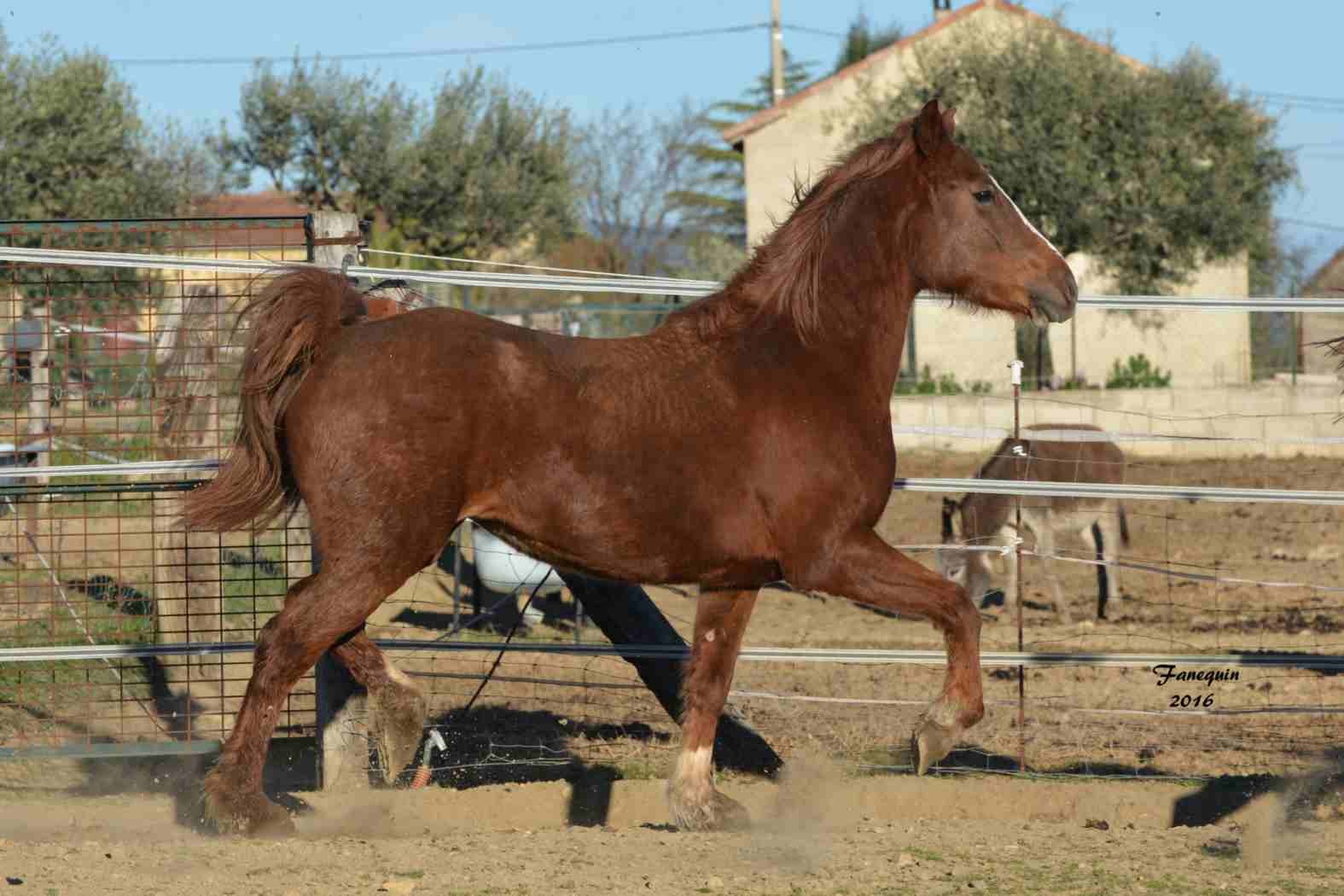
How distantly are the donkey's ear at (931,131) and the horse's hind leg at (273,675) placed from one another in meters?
2.43

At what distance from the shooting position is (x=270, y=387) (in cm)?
482

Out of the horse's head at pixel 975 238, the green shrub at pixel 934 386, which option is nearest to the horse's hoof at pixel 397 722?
the horse's head at pixel 975 238

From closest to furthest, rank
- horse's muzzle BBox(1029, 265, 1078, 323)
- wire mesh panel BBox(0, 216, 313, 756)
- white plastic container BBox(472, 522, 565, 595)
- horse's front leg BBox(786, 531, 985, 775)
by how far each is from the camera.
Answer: horse's front leg BBox(786, 531, 985, 775)
horse's muzzle BBox(1029, 265, 1078, 323)
wire mesh panel BBox(0, 216, 313, 756)
white plastic container BBox(472, 522, 565, 595)

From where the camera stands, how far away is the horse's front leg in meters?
4.89

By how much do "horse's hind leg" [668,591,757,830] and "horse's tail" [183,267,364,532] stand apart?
5.12 ft

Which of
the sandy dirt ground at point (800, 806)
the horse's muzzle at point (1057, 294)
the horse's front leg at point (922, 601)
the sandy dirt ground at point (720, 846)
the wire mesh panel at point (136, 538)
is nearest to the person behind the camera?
the sandy dirt ground at point (720, 846)

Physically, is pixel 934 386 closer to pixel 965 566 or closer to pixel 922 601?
pixel 965 566

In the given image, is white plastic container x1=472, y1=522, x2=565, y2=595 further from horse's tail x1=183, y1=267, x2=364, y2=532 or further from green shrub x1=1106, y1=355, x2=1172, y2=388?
green shrub x1=1106, y1=355, x2=1172, y2=388

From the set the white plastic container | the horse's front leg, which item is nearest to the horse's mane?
the horse's front leg

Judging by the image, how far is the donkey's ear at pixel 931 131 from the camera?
5.21m

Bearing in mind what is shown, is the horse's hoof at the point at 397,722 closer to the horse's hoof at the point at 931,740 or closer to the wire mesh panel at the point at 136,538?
the wire mesh panel at the point at 136,538

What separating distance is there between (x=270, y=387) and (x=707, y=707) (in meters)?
1.91

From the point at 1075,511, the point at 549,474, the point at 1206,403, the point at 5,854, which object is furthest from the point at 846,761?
the point at 1206,403

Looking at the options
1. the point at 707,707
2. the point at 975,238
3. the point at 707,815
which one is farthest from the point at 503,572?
the point at 975,238
